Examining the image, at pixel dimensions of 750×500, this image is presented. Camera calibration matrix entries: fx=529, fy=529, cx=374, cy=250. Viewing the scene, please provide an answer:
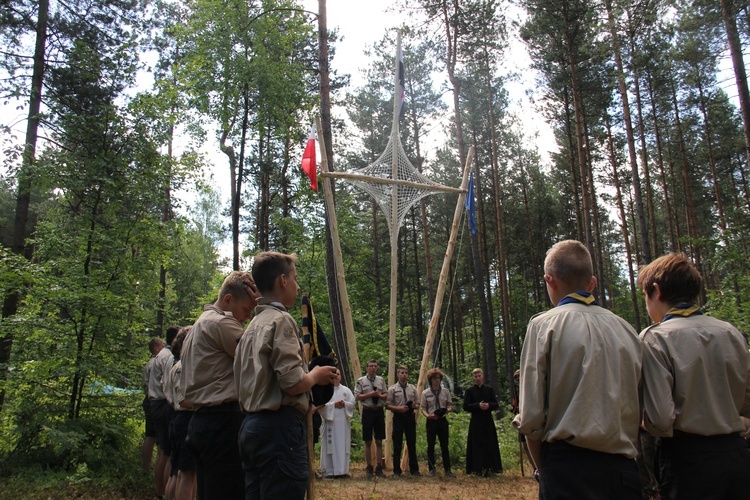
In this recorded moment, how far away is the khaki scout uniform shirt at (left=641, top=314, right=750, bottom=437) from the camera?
235 cm

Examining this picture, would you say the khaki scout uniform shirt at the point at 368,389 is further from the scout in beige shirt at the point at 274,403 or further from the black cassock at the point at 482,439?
the scout in beige shirt at the point at 274,403

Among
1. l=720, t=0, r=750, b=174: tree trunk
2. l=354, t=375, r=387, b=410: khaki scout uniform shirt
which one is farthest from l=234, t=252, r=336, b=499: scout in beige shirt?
l=720, t=0, r=750, b=174: tree trunk

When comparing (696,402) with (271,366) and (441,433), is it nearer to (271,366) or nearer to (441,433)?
(271,366)

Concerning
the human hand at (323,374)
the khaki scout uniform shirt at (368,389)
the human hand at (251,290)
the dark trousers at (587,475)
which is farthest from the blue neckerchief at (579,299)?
the khaki scout uniform shirt at (368,389)

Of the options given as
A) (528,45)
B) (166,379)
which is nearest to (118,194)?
(166,379)

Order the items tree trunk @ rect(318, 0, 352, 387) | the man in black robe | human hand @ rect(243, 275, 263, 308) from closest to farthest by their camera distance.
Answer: human hand @ rect(243, 275, 263, 308)
the man in black robe
tree trunk @ rect(318, 0, 352, 387)

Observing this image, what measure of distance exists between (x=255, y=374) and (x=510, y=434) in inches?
502

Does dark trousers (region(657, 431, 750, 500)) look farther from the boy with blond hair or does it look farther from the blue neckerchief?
the blue neckerchief

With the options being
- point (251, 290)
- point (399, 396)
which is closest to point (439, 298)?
point (399, 396)

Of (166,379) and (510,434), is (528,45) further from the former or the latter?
(166,379)

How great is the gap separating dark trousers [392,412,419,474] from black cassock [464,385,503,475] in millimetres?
1043

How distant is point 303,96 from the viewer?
1645 cm

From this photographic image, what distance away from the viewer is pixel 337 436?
9.09 m

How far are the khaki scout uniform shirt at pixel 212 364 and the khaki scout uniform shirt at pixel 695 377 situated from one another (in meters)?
2.33
